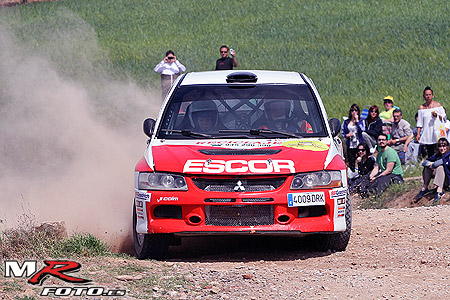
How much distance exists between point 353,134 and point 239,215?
9376mm

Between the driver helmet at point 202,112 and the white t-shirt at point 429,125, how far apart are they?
775cm

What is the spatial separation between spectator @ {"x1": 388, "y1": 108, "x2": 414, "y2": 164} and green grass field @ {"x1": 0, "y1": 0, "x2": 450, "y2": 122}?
7.99 m

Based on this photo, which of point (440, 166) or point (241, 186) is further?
point (440, 166)

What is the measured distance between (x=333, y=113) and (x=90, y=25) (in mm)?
24313

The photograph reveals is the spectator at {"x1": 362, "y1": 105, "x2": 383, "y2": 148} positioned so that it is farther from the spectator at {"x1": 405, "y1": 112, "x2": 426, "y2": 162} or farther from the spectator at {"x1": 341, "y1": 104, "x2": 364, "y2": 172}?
the spectator at {"x1": 405, "y1": 112, "x2": 426, "y2": 162}

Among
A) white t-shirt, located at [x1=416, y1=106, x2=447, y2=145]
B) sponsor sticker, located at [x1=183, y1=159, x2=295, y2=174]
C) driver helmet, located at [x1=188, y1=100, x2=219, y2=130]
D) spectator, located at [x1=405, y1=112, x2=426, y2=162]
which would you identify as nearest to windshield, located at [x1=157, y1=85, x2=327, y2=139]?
driver helmet, located at [x1=188, y1=100, x2=219, y2=130]

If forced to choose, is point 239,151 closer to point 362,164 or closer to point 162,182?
point 162,182

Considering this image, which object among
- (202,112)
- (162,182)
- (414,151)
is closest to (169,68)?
(414,151)

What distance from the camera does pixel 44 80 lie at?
91.7ft

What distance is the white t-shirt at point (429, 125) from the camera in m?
16.0

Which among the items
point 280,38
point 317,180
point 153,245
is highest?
point 280,38

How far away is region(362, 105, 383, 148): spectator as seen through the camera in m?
16.4

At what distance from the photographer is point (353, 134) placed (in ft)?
56.2

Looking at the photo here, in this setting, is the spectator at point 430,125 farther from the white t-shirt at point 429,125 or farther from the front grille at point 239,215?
the front grille at point 239,215
